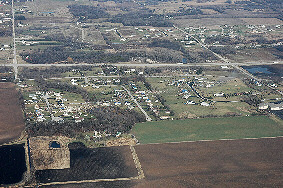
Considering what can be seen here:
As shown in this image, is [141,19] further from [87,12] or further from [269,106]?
[269,106]

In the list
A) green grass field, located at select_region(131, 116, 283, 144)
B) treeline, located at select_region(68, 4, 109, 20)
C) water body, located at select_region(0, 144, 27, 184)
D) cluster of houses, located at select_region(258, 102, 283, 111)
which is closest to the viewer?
water body, located at select_region(0, 144, 27, 184)

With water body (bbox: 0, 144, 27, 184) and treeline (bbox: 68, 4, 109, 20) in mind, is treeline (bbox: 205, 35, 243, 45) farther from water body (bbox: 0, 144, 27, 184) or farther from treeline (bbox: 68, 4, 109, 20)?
water body (bbox: 0, 144, 27, 184)

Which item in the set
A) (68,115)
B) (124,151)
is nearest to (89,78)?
(68,115)

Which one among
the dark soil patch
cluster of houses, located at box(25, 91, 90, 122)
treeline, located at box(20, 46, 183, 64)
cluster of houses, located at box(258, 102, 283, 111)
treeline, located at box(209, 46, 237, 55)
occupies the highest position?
treeline, located at box(209, 46, 237, 55)

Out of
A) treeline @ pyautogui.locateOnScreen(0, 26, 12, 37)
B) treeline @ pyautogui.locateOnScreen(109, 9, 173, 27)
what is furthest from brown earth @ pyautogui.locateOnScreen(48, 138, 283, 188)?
treeline @ pyautogui.locateOnScreen(109, 9, 173, 27)

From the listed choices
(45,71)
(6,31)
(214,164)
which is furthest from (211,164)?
(6,31)

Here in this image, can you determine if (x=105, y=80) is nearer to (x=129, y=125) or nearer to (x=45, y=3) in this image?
(x=129, y=125)

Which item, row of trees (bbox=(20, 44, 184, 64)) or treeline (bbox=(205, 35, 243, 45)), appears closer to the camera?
row of trees (bbox=(20, 44, 184, 64))
